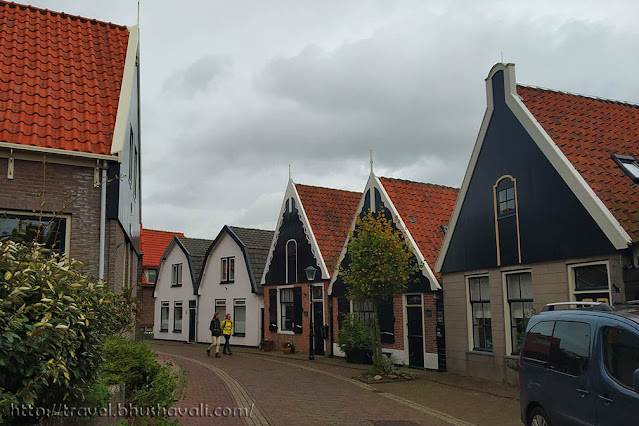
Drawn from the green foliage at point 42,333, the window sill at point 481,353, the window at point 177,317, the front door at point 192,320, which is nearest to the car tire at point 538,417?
the green foliage at point 42,333

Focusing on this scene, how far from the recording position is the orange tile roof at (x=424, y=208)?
19.3 meters

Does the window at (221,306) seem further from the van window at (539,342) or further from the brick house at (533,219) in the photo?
the van window at (539,342)

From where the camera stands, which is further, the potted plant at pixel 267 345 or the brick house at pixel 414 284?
the potted plant at pixel 267 345

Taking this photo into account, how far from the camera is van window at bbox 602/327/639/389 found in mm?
6047

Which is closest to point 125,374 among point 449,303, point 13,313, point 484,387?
point 13,313

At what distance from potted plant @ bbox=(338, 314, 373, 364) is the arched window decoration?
6.63 m

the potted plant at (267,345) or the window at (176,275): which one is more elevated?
the window at (176,275)

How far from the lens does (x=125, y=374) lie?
8766mm

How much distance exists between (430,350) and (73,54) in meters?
12.8

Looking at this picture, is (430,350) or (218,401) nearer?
(218,401)

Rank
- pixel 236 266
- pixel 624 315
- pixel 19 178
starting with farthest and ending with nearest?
pixel 236 266 → pixel 19 178 → pixel 624 315

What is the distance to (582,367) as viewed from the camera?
22.0ft

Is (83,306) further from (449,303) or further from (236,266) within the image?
(236,266)

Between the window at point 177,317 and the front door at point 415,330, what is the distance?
66.2ft
